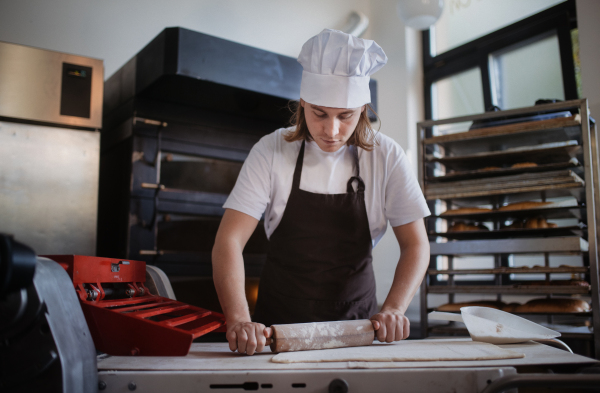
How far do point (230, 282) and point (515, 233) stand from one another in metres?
1.74

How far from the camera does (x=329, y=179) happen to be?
1.47 metres

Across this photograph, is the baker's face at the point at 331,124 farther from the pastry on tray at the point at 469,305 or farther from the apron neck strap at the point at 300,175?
the pastry on tray at the point at 469,305

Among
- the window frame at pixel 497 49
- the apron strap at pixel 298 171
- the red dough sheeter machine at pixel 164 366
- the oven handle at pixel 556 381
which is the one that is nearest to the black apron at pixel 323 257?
the apron strap at pixel 298 171

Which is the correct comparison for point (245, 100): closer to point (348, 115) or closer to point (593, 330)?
point (348, 115)

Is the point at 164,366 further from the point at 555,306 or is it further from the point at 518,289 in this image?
the point at 555,306

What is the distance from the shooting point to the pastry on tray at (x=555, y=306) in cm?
210

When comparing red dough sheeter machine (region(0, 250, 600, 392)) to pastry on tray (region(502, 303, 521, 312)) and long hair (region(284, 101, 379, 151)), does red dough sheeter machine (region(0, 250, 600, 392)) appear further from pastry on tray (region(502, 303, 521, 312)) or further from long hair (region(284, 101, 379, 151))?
pastry on tray (region(502, 303, 521, 312))

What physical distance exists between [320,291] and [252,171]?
41 cm

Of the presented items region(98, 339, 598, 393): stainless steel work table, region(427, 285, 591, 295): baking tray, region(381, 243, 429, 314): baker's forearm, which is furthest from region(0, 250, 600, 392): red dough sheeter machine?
region(427, 285, 591, 295): baking tray

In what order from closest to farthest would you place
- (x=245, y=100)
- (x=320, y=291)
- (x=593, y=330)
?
(x=320, y=291) → (x=593, y=330) → (x=245, y=100)

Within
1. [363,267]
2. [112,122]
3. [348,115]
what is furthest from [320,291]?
[112,122]

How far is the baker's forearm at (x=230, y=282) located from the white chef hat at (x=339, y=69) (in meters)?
0.47

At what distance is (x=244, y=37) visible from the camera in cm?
331

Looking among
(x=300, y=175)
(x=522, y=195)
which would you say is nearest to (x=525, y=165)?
(x=522, y=195)
